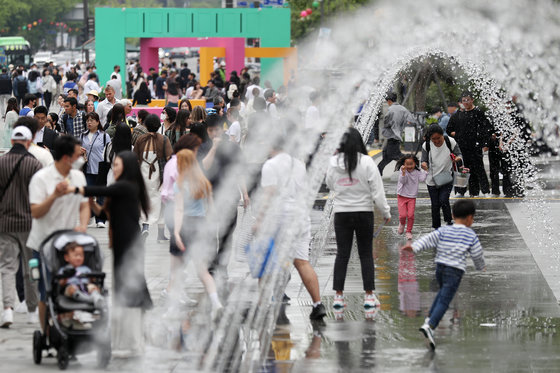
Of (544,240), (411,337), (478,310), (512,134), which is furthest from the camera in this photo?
(512,134)

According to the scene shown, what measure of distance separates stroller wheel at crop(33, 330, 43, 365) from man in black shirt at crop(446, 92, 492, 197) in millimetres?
11295

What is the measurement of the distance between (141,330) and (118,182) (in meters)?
1.20

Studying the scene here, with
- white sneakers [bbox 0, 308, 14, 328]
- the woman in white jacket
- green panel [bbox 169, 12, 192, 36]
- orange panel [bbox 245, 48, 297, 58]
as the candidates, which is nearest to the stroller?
white sneakers [bbox 0, 308, 14, 328]

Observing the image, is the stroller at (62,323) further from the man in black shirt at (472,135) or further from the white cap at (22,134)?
the man in black shirt at (472,135)

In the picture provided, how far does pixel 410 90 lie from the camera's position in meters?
28.3

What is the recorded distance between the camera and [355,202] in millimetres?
10117

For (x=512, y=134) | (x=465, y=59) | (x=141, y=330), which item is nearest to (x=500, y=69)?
(x=512, y=134)

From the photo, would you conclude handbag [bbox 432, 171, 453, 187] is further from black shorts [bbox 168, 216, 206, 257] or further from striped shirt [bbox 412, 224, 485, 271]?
striped shirt [bbox 412, 224, 485, 271]

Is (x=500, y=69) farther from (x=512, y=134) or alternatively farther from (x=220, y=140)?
(x=220, y=140)

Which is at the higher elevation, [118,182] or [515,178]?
[118,182]

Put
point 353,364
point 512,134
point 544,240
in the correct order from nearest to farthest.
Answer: point 353,364
point 544,240
point 512,134

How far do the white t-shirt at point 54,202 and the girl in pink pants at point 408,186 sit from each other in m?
6.19

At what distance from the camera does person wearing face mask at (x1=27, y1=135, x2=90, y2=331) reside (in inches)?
333

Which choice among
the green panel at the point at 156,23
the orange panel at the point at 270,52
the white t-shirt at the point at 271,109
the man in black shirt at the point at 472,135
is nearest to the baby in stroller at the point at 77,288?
the man in black shirt at the point at 472,135
